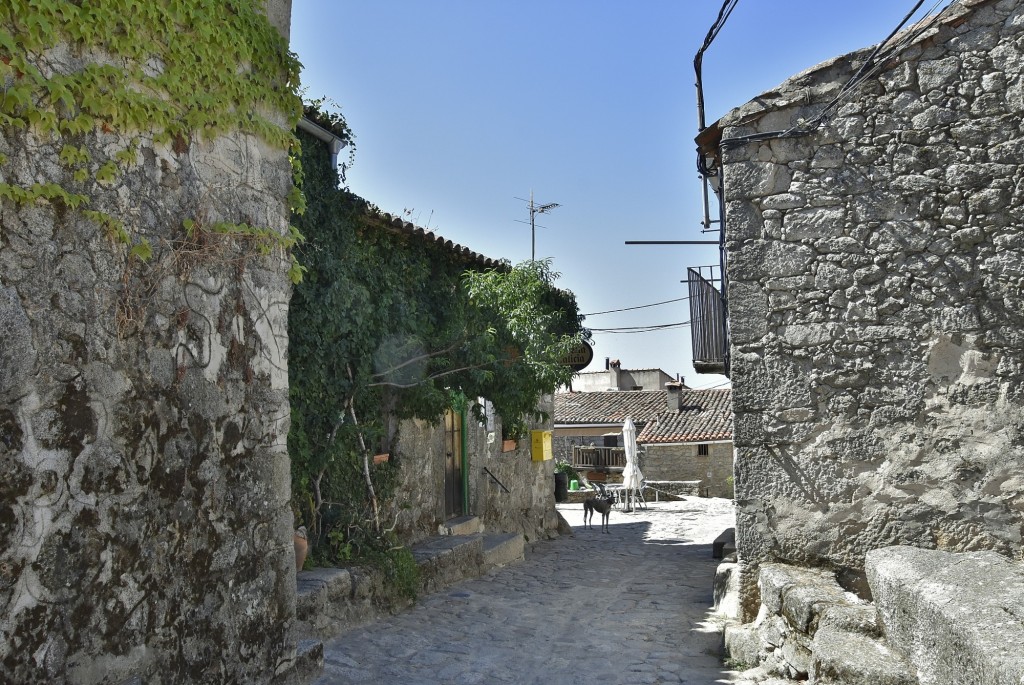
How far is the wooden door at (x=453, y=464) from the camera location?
9992 millimetres

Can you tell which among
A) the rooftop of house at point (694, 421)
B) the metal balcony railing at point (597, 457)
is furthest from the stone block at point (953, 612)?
the metal balcony railing at point (597, 457)

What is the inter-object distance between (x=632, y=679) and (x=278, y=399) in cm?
239

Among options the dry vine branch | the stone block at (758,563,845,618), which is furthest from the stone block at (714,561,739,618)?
the dry vine branch

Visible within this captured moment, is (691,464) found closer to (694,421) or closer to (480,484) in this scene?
(694,421)

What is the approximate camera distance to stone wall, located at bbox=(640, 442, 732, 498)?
25.3 m

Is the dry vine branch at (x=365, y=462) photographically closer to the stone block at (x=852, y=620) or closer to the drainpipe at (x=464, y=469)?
the drainpipe at (x=464, y=469)

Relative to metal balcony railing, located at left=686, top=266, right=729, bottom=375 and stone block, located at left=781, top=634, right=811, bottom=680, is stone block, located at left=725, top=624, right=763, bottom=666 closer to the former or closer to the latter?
stone block, located at left=781, top=634, right=811, bottom=680

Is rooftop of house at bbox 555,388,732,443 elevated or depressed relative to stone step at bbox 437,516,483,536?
elevated

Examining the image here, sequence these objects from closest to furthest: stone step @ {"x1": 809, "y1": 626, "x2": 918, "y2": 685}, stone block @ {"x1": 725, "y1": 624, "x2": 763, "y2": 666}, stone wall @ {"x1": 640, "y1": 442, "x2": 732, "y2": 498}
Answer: stone step @ {"x1": 809, "y1": 626, "x2": 918, "y2": 685}, stone block @ {"x1": 725, "y1": 624, "x2": 763, "y2": 666}, stone wall @ {"x1": 640, "y1": 442, "x2": 732, "y2": 498}

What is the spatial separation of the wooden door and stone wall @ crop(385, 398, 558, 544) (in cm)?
12

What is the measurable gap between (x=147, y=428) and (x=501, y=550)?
6303 mm

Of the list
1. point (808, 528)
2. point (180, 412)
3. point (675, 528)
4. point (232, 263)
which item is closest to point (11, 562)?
point (180, 412)

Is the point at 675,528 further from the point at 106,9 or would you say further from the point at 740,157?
the point at 106,9

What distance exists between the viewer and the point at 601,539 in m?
12.5
